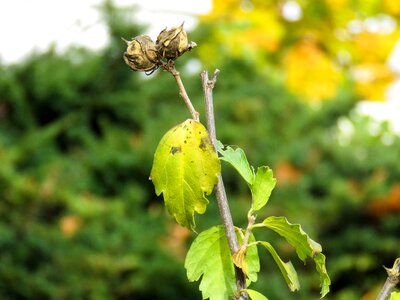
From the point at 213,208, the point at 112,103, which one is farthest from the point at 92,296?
the point at 112,103

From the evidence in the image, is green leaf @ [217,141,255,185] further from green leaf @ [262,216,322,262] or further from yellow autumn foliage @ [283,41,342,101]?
yellow autumn foliage @ [283,41,342,101]

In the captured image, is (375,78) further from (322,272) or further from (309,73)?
(322,272)

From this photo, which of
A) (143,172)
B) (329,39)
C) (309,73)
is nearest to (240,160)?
(143,172)

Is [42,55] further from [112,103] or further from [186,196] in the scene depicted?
[186,196]

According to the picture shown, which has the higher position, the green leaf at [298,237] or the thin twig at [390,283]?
the green leaf at [298,237]

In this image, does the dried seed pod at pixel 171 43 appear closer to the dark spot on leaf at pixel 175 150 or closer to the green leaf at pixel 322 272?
the dark spot on leaf at pixel 175 150

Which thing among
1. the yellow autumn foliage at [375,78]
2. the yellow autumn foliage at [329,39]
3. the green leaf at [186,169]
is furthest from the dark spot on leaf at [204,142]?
the yellow autumn foliage at [375,78]
